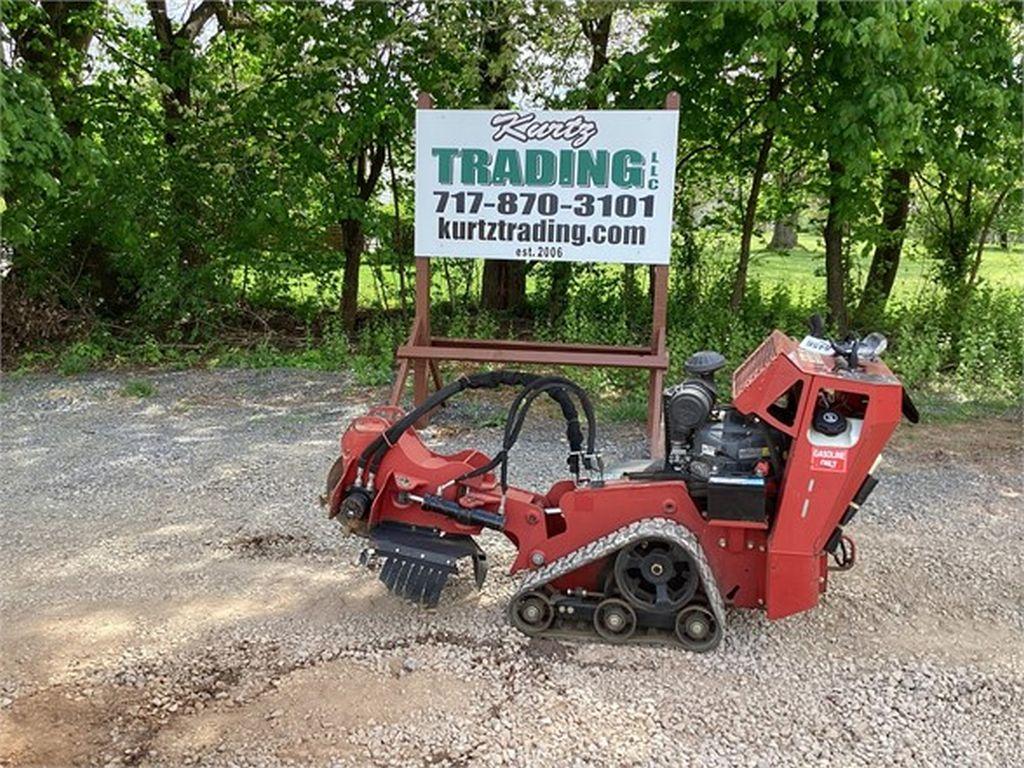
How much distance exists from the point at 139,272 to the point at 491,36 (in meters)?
4.67

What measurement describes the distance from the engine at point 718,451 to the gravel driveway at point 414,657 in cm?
60

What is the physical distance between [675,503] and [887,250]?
7.64 metres

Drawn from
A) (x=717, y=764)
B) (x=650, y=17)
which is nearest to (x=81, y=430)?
(x=717, y=764)

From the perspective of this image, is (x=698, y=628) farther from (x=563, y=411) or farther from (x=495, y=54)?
(x=495, y=54)

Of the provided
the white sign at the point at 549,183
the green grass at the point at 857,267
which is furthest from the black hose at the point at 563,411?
the green grass at the point at 857,267

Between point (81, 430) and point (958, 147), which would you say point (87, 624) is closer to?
point (81, 430)

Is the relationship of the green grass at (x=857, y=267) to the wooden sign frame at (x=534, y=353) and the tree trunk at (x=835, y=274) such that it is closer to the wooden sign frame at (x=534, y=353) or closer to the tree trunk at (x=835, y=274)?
the tree trunk at (x=835, y=274)

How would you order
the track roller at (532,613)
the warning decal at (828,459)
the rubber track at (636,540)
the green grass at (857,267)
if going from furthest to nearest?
the green grass at (857,267) < the track roller at (532,613) < the rubber track at (636,540) < the warning decal at (828,459)

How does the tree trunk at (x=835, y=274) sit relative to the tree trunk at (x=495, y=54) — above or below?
below

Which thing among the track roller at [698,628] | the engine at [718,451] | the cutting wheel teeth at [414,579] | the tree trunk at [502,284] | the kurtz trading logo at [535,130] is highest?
the kurtz trading logo at [535,130]

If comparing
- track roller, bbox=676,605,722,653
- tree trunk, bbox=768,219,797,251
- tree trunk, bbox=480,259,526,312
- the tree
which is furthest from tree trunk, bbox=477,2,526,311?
track roller, bbox=676,605,722,653

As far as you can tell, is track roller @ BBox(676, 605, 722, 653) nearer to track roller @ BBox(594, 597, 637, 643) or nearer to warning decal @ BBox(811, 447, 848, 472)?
track roller @ BBox(594, 597, 637, 643)

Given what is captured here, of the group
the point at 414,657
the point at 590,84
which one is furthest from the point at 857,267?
the point at 414,657

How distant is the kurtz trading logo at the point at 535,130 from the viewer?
6391 millimetres
